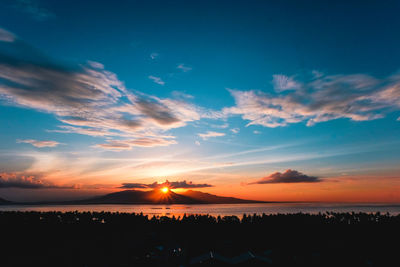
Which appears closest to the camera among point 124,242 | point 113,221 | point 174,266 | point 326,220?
point 174,266

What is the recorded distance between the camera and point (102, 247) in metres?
22.6

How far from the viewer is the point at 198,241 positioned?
24.0 meters

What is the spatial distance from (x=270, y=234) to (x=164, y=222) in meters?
10.8

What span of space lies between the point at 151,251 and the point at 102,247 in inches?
167

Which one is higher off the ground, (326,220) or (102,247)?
(326,220)

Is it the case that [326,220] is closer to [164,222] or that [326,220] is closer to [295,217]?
[295,217]

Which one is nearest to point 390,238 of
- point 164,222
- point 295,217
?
point 295,217

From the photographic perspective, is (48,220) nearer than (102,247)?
No

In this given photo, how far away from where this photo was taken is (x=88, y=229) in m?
29.1

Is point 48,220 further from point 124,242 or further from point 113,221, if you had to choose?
point 124,242

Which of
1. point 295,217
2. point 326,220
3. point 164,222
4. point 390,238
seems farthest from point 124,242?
point 390,238

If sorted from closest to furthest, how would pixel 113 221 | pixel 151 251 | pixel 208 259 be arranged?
pixel 208 259
pixel 151 251
pixel 113 221

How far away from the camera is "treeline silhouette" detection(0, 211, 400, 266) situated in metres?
20.1

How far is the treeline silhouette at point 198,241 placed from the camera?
20062mm
